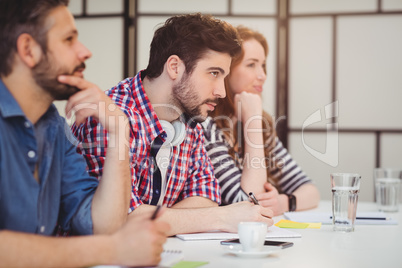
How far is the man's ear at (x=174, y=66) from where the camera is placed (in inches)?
73.4

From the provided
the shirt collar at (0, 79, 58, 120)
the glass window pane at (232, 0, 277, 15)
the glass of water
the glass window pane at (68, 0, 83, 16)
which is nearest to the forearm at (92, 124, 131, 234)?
the shirt collar at (0, 79, 58, 120)

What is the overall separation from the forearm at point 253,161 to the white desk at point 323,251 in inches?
19.7

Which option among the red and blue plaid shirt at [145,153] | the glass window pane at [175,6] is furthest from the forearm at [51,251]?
the glass window pane at [175,6]

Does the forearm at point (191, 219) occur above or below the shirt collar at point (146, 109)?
below

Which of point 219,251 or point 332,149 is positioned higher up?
point 332,149

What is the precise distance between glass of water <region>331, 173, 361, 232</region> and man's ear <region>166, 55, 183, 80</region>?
2.21 feet

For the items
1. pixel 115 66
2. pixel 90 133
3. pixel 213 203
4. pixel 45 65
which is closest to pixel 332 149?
pixel 115 66

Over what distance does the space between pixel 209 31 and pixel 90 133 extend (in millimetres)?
626

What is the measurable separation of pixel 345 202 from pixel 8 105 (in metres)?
1.04

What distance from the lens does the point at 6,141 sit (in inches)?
43.6

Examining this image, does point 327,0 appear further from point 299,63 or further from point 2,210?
point 2,210

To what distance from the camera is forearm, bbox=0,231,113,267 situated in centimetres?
93

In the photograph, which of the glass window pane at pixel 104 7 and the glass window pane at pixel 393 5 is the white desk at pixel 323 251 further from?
the glass window pane at pixel 104 7

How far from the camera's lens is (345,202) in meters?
1.61
